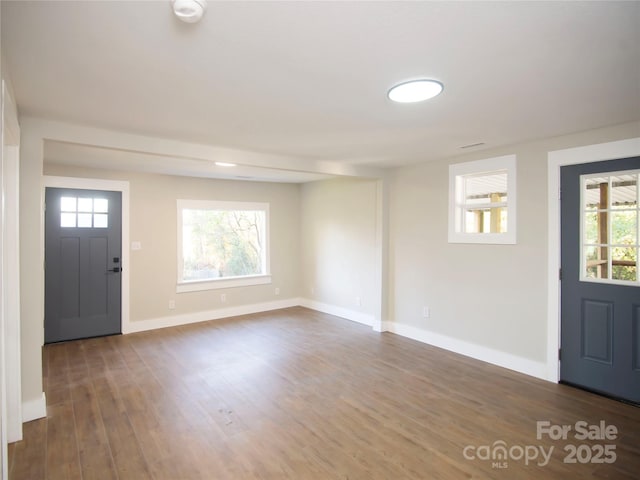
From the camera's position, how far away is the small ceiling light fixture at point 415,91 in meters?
2.12

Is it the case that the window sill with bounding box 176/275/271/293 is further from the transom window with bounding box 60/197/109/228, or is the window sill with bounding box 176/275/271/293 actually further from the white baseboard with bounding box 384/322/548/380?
the white baseboard with bounding box 384/322/548/380

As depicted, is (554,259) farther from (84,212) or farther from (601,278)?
(84,212)

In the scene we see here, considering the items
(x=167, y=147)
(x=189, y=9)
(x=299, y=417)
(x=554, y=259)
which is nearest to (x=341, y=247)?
(x=554, y=259)

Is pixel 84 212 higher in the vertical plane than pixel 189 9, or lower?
lower

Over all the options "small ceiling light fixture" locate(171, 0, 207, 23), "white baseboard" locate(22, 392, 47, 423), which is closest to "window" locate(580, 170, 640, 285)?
"small ceiling light fixture" locate(171, 0, 207, 23)

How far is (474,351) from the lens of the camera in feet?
13.6

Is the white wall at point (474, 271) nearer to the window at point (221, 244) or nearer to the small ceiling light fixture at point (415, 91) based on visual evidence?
the small ceiling light fixture at point (415, 91)

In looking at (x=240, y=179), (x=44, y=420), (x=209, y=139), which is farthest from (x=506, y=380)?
(x=240, y=179)

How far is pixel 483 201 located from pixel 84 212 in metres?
5.21

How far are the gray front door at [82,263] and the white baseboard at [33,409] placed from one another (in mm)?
2287

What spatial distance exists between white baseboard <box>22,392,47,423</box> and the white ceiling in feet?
7.31

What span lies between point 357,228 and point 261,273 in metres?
2.11

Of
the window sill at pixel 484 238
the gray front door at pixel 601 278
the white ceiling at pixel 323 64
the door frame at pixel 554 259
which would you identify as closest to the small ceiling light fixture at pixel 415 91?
the white ceiling at pixel 323 64

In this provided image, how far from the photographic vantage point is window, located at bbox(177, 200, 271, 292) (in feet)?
19.0
